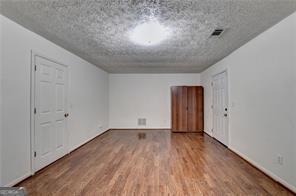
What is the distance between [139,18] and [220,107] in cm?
386

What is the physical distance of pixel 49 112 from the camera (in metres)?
3.53

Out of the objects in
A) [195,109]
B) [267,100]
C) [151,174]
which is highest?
[267,100]

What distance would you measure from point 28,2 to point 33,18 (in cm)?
47

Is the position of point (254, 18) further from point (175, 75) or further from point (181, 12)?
point (175, 75)

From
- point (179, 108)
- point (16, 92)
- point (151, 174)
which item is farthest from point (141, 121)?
point (16, 92)

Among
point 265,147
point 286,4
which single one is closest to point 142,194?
point 265,147

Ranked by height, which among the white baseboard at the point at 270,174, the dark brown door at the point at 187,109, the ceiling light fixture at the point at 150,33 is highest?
the ceiling light fixture at the point at 150,33

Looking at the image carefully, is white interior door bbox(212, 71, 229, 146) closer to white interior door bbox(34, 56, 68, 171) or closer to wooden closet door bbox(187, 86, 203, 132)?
wooden closet door bbox(187, 86, 203, 132)

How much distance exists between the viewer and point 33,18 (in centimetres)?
252

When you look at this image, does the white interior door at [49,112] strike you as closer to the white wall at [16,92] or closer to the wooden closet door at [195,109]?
the white wall at [16,92]

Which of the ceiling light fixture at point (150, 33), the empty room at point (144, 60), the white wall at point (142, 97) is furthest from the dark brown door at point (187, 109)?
the ceiling light fixture at point (150, 33)

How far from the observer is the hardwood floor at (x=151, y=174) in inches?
100

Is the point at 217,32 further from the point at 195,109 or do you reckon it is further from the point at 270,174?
the point at 195,109

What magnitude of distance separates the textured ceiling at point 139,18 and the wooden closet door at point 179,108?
335 cm
